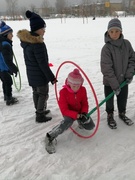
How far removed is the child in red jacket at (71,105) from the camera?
301cm

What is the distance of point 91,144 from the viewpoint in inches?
125

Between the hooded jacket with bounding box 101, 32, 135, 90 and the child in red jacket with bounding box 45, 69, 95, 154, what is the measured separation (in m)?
0.46

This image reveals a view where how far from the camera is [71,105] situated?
3215 millimetres

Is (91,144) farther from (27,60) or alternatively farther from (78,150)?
(27,60)

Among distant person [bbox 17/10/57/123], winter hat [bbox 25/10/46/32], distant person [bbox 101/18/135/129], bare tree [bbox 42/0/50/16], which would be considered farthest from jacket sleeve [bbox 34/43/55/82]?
bare tree [bbox 42/0/50/16]

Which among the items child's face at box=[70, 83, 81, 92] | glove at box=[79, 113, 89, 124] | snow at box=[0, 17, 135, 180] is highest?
child's face at box=[70, 83, 81, 92]

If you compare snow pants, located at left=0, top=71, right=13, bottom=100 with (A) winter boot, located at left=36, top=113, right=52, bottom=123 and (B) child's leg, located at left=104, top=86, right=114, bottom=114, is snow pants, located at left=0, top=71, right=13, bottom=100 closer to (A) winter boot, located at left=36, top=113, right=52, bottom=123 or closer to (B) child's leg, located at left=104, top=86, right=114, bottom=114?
(A) winter boot, located at left=36, top=113, right=52, bottom=123

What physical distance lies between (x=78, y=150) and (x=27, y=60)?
1612 mm

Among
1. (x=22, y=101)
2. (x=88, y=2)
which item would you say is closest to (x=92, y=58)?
(x=22, y=101)

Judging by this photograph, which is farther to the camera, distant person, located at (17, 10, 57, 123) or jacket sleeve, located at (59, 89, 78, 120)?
distant person, located at (17, 10, 57, 123)

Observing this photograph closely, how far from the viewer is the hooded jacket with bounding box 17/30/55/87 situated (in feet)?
10.4

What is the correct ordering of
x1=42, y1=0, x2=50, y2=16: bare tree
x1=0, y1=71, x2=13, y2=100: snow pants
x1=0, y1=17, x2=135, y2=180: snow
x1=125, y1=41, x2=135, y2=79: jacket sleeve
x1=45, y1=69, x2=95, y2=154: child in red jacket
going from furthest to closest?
x1=42, y1=0, x2=50, y2=16: bare tree → x1=0, y1=71, x2=13, y2=100: snow pants → x1=125, y1=41, x2=135, y2=79: jacket sleeve → x1=45, y1=69, x2=95, y2=154: child in red jacket → x1=0, y1=17, x2=135, y2=180: snow

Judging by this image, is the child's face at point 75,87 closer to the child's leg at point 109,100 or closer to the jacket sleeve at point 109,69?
the jacket sleeve at point 109,69

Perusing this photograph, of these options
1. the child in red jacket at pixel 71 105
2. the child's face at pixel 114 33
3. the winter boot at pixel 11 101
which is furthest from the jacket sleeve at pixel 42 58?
the winter boot at pixel 11 101
